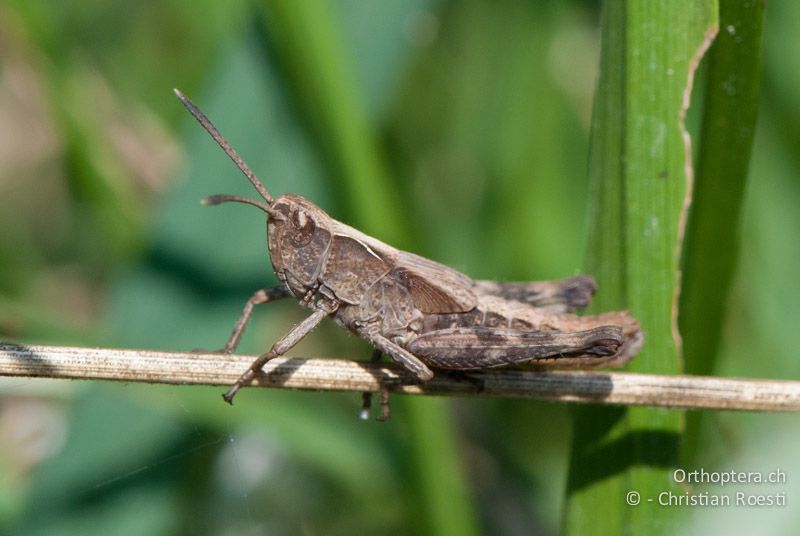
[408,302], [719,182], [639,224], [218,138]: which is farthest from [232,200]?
[719,182]

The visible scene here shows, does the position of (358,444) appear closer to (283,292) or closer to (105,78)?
(283,292)

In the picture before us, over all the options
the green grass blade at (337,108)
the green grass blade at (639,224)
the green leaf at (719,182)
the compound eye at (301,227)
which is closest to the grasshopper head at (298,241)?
the compound eye at (301,227)

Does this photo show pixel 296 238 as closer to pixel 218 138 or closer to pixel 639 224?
pixel 218 138

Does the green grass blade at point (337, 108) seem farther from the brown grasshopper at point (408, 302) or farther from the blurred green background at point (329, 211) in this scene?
the brown grasshopper at point (408, 302)

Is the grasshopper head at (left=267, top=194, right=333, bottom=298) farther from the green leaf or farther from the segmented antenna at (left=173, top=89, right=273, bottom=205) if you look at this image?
the green leaf

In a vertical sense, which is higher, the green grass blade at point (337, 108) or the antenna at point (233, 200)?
the green grass blade at point (337, 108)

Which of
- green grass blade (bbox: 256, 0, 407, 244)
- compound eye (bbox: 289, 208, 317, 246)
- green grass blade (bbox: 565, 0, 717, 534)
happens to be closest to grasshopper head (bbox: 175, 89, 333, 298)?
compound eye (bbox: 289, 208, 317, 246)
